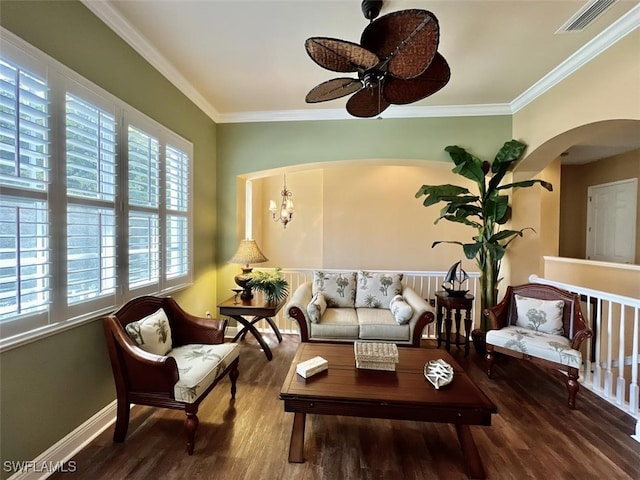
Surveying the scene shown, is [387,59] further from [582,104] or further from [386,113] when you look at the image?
[582,104]

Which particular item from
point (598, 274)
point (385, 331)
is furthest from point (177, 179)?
point (598, 274)

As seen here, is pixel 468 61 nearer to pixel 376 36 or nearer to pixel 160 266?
pixel 376 36

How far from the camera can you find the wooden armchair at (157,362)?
184 centimetres

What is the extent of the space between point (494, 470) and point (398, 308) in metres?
1.56

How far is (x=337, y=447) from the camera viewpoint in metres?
1.94

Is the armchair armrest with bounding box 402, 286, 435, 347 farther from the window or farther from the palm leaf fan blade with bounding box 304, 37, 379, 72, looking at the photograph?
the window

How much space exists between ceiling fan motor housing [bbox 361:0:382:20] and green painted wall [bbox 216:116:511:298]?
5.91 feet

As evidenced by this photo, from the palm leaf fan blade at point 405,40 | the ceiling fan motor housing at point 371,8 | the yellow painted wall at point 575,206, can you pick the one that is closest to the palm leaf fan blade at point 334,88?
the palm leaf fan blade at point 405,40

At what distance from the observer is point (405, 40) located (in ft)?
4.97

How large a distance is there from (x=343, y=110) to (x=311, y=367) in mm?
3225

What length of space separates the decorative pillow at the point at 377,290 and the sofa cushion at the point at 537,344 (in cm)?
116

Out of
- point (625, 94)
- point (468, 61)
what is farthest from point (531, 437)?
point (468, 61)

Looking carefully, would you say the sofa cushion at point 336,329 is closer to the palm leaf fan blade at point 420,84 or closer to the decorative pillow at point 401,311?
the decorative pillow at point 401,311

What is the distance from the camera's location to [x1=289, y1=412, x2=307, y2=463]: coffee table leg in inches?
70.6
